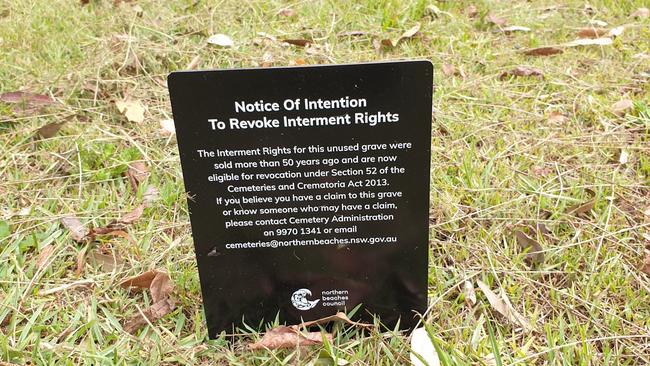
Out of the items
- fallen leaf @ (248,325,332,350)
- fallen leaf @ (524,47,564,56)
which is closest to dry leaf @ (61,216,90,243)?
fallen leaf @ (248,325,332,350)

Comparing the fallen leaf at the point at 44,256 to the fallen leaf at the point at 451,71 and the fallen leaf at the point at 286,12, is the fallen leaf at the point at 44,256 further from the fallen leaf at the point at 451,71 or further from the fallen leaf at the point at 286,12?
the fallen leaf at the point at 286,12

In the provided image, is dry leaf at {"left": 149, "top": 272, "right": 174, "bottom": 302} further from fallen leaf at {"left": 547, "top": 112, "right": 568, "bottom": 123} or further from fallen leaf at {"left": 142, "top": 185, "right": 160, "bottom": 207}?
fallen leaf at {"left": 547, "top": 112, "right": 568, "bottom": 123}

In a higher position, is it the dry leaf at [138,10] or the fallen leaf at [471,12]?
the dry leaf at [138,10]

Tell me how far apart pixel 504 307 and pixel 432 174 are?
619 mm

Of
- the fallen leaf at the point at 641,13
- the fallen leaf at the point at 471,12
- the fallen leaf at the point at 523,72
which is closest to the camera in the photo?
the fallen leaf at the point at 523,72

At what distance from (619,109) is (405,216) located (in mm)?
1393

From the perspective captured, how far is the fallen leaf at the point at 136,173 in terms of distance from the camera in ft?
6.55

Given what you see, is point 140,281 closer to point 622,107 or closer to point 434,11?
point 622,107

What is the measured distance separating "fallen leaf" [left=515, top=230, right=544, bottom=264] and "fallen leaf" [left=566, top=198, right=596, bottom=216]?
206mm

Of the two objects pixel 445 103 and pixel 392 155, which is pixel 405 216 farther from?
pixel 445 103

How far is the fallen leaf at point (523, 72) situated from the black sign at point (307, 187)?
4.95 ft

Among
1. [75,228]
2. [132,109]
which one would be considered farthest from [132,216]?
[132,109]

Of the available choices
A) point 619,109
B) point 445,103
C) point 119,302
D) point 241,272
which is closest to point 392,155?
point 241,272

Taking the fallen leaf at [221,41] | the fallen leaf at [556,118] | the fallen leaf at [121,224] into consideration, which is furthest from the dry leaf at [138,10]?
the fallen leaf at [556,118]
